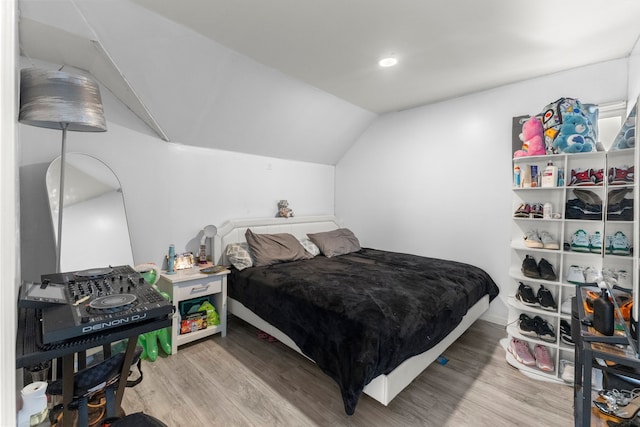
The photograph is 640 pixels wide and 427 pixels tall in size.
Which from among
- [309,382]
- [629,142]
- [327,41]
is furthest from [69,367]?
[629,142]

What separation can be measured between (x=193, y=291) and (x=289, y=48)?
2.17m

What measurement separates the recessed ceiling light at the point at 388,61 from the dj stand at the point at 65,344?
7.89ft

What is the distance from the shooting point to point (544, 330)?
227 cm

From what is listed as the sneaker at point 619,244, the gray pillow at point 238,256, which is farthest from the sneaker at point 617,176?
the gray pillow at point 238,256

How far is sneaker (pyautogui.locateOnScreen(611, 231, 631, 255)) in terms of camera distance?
194cm

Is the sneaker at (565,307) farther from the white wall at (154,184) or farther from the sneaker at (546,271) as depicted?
the white wall at (154,184)

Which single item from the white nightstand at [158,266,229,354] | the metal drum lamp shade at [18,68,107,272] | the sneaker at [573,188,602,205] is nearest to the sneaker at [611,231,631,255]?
the sneaker at [573,188,602,205]

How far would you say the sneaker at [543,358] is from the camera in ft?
7.04

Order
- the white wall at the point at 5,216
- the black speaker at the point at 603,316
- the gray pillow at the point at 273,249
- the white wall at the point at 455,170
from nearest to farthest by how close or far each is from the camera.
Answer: the white wall at the point at 5,216
the black speaker at the point at 603,316
the white wall at the point at 455,170
the gray pillow at the point at 273,249

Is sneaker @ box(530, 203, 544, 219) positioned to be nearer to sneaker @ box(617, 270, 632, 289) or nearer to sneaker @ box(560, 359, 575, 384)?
sneaker @ box(617, 270, 632, 289)

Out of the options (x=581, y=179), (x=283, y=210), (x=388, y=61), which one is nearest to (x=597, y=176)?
(x=581, y=179)

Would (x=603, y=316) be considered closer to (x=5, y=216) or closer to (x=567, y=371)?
(x=567, y=371)

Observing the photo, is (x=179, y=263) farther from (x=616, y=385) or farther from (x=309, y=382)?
(x=616, y=385)

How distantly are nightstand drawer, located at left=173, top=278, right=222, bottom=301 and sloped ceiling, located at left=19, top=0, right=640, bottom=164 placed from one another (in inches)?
56.3
